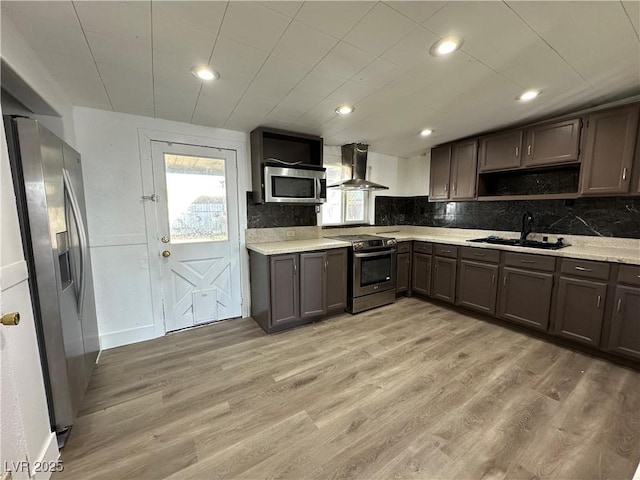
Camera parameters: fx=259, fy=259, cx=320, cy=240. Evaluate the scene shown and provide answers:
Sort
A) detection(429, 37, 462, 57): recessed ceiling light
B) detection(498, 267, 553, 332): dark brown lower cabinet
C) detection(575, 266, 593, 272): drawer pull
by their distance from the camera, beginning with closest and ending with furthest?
detection(429, 37, 462, 57): recessed ceiling light < detection(575, 266, 593, 272): drawer pull < detection(498, 267, 553, 332): dark brown lower cabinet

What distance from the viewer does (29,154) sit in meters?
1.33

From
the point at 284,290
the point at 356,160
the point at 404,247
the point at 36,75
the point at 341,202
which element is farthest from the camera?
the point at 341,202

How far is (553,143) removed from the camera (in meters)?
2.72

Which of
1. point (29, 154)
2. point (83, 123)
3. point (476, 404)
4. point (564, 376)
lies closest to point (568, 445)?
point (476, 404)

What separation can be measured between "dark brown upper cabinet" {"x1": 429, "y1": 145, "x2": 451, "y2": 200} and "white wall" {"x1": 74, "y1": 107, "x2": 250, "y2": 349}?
131 inches

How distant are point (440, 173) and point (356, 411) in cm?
332

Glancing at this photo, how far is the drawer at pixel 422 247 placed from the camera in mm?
3682

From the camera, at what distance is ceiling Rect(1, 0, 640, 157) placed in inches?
52.3

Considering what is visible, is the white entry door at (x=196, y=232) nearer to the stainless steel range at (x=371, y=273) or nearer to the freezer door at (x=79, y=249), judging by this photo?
the freezer door at (x=79, y=249)

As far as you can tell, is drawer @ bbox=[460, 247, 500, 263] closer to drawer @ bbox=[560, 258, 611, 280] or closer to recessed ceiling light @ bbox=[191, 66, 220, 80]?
drawer @ bbox=[560, 258, 611, 280]

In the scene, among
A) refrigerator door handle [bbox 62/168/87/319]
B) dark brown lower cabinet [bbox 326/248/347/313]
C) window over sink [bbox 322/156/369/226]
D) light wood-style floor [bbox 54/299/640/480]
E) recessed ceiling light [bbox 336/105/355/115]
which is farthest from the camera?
window over sink [bbox 322/156/369/226]

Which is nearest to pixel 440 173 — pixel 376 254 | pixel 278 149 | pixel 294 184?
pixel 376 254

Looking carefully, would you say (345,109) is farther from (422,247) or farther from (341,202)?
(422,247)

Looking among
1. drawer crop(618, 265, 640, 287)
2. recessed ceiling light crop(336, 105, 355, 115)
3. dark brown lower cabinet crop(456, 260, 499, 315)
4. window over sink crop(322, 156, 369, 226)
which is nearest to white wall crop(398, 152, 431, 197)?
window over sink crop(322, 156, 369, 226)
